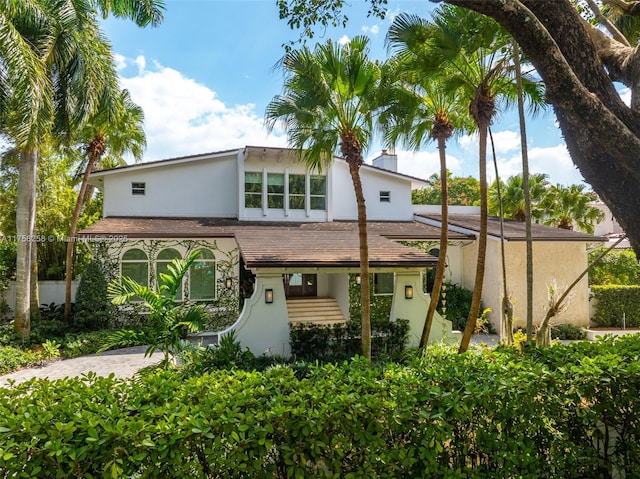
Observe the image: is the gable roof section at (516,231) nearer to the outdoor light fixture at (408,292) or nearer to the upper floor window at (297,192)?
the outdoor light fixture at (408,292)

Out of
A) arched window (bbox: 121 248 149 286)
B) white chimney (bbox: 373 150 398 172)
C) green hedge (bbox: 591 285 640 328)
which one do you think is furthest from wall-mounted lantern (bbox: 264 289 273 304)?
green hedge (bbox: 591 285 640 328)

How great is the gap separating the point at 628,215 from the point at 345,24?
19.3 feet

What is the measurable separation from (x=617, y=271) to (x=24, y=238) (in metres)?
26.6

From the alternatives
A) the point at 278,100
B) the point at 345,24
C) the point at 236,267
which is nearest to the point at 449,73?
the point at 345,24

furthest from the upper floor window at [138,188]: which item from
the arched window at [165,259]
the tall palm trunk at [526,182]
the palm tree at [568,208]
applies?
the palm tree at [568,208]

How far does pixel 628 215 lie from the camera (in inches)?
188

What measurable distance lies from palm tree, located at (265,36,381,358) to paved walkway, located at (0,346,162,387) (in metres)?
6.72

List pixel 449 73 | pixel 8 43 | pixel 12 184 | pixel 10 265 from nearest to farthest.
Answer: pixel 449 73 < pixel 8 43 < pixel 10 265 < pixel 12 184

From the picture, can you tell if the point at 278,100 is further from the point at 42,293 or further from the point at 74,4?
the point at 42,293

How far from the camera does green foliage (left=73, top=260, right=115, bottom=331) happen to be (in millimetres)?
14172

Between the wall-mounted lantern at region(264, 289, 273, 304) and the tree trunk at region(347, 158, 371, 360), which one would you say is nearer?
the tree trunk at region(347, 158, 371, 360)

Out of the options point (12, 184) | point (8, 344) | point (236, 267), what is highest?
point (12, 184)

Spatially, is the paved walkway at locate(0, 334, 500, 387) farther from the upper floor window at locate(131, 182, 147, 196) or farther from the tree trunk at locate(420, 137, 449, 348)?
the tree trunk at locate(420, 137, 449, 348)

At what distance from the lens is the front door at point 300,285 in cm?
1716
